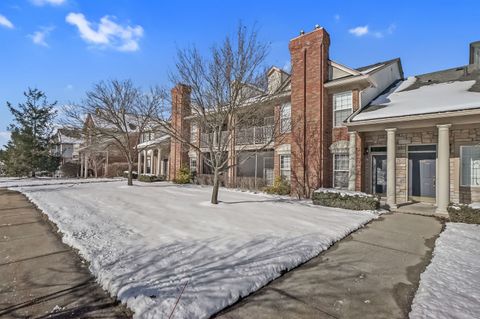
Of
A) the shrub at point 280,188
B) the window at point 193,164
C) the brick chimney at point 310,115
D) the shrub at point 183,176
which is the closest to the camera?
the brick chimney at point 310,115

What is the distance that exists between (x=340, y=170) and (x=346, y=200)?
314cm

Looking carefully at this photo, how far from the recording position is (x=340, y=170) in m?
13.3

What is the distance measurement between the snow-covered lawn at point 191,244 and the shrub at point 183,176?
10.0 meters

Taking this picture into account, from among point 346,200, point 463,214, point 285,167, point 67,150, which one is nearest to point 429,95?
point 463,214

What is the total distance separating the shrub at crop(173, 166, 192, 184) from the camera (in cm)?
2045

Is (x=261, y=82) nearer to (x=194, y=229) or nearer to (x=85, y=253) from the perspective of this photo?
(x=194, y=229)

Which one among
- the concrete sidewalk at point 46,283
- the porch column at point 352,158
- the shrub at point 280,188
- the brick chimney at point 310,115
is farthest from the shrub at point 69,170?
the porch column at point 352,158

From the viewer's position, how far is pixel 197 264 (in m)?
4.58

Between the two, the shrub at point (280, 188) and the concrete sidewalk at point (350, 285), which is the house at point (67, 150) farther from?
the concrete sidewalk at point (350, 285)

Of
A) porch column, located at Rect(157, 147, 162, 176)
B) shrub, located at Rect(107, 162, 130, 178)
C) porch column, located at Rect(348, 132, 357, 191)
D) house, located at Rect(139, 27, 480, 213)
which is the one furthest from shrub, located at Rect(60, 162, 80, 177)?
porch column, located at Rect(348, 132, 357, 191)

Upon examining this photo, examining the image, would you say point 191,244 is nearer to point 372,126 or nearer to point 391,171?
point 391,171

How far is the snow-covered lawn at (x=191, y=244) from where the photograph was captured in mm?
3613

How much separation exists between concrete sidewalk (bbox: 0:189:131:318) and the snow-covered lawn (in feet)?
0.66

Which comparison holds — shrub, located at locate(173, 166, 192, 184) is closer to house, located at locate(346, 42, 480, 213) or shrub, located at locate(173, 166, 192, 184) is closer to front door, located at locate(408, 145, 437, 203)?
house, located at locate(346, 42, 480, 213)
